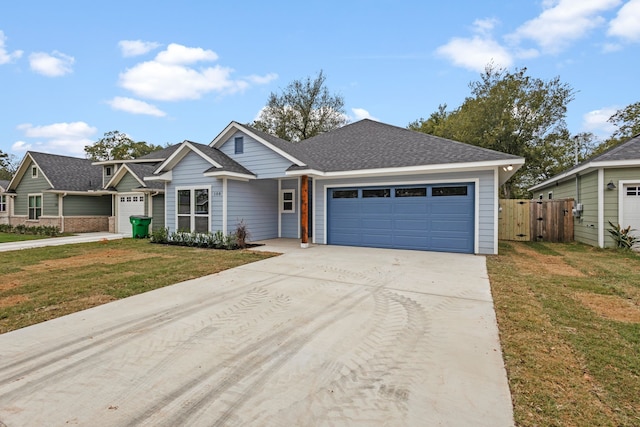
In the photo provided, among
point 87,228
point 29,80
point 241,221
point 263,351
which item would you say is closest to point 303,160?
point 241,221

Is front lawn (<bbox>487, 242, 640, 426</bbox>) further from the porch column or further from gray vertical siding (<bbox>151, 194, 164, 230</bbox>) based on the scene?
gray vertical siding (<bbox>151, 194, 164, 230</bbox>)

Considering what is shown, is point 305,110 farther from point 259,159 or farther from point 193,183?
point 193,183

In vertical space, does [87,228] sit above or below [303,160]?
below

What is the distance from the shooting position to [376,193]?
35.9ft

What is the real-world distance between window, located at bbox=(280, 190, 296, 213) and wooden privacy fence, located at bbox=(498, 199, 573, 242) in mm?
9087

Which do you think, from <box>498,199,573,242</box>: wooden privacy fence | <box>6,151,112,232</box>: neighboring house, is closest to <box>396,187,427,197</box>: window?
<box>498,199,573,242</box>: wooden privacy fence

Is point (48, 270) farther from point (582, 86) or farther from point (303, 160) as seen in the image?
point (582, 86)

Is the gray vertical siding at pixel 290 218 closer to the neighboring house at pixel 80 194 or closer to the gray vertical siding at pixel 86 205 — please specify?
the neighboring house at pixel 80 194

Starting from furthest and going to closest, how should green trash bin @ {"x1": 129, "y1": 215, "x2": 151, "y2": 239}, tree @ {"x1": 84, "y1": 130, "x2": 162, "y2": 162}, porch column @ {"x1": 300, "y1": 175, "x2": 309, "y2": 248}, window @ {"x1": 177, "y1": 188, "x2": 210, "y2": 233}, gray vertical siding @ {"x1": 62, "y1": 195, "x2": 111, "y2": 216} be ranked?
1. tree @ {"x1": 84, "y1": 130, "x2": 162, "y2": 162}
2. gray vertical siding @ {"x1": 62, "y1": 195, "x2": 111, "y2": 216}
3. green trash bin @ {"x1": 129, "y1": 215, "x2": 151, "y2": 239}
4. window @ {"x1": 177, "y1": 188, "x2": 210, "y2": 233}
5. porch column @ {"x1": 300, "y1": 175, "x2": 309, "y2": 248}

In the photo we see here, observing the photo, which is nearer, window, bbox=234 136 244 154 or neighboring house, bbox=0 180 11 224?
window, bbox=234 136 244 154

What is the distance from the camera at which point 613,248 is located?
10102 mm

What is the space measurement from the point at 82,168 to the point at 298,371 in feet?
76.9

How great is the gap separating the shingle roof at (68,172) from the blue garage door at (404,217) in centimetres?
1560

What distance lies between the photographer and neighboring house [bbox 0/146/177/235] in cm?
1647
